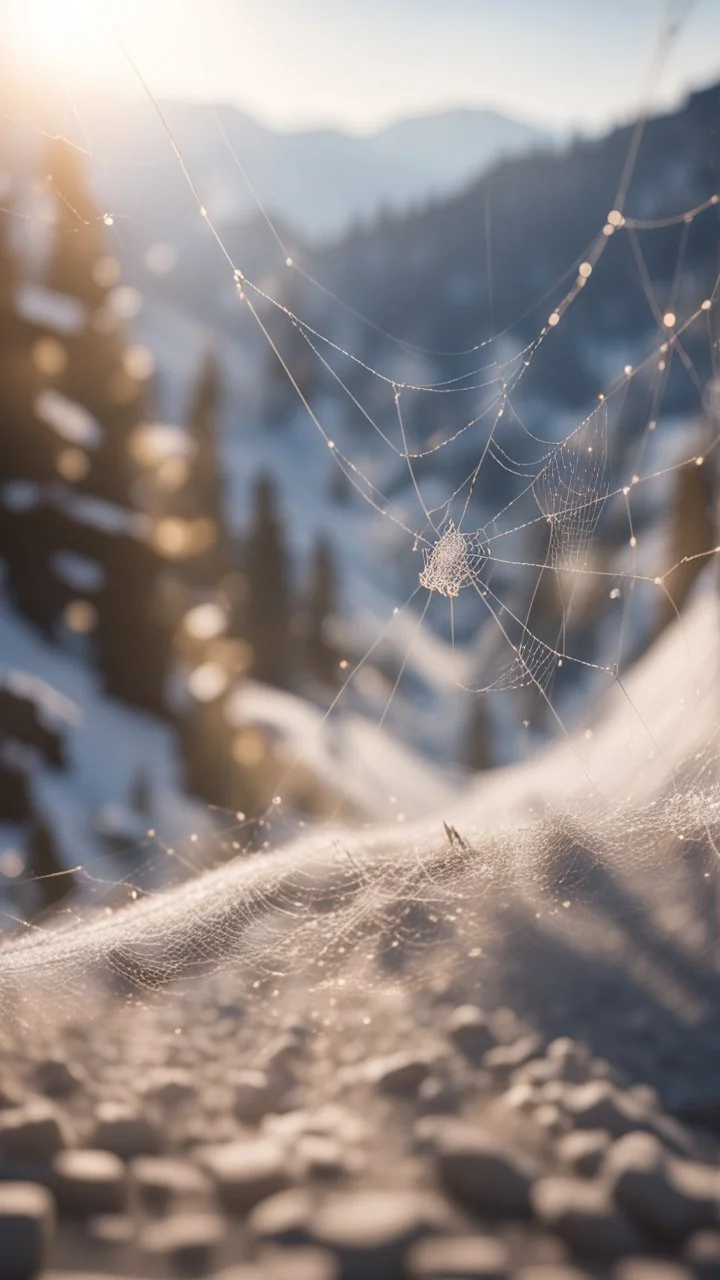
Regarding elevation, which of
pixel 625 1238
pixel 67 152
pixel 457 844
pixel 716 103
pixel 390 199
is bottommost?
pixel 625 1238

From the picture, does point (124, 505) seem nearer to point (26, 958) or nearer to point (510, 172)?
point (26, 958)

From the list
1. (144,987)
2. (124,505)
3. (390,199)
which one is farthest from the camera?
(390,199)

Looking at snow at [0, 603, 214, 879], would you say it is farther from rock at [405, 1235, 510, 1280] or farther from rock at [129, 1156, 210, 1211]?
rock at [405, 1235, 510, 1280]

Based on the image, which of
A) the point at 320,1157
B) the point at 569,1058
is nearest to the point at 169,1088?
the point at 320,1157

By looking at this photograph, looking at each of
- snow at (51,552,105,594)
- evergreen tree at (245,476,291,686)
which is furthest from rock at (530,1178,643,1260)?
evergreen tree at (245,476,291,686)

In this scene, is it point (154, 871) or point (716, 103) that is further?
point (154, 871)

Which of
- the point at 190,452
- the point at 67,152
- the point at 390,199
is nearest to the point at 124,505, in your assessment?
the point at 190,452

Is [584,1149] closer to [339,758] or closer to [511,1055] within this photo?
[511,1055]

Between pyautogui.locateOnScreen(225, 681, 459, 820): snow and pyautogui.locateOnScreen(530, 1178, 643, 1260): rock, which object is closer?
pyautogui.locateOnScreen(530, 1178, 643, 1260): rock
